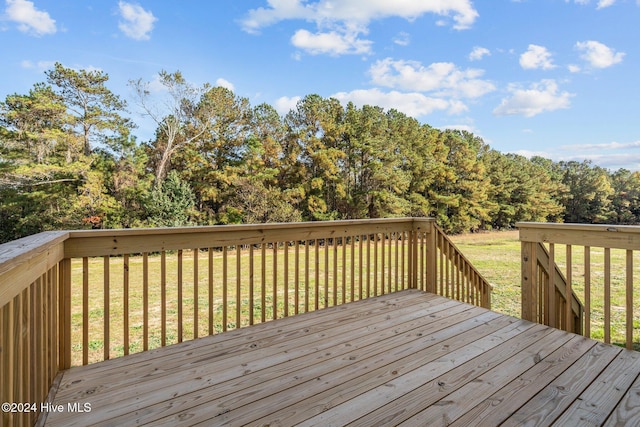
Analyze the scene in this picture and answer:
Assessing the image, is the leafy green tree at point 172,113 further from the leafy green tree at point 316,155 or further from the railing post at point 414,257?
the railing post at point 414,257

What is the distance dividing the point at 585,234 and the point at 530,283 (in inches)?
22.8

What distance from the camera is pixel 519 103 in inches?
832

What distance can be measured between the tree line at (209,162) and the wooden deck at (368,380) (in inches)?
458

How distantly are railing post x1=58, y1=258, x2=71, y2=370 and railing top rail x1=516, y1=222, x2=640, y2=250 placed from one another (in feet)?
10.4

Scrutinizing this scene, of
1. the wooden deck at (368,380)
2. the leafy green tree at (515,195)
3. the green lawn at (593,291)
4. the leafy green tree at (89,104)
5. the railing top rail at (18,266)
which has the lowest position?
the green lawn at (593,291)

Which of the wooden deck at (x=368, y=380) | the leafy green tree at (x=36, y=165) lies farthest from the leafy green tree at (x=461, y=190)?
the leafy green tree at (x=36, y=165)

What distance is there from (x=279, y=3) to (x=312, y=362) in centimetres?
1182

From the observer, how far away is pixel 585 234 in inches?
86.0

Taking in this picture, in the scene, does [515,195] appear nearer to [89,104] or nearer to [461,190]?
[461,190]

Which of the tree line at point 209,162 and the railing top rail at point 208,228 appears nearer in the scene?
the railing top rail at point 208,228

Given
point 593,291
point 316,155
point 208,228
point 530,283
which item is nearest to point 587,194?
point 316,155

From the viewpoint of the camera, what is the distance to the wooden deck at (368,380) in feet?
4.54

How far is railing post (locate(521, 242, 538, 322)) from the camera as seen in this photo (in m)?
2.55

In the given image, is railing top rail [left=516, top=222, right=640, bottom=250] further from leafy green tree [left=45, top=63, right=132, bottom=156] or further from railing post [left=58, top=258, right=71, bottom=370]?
leafy green tree [left=45, top=63, right=132, bottom=156]
